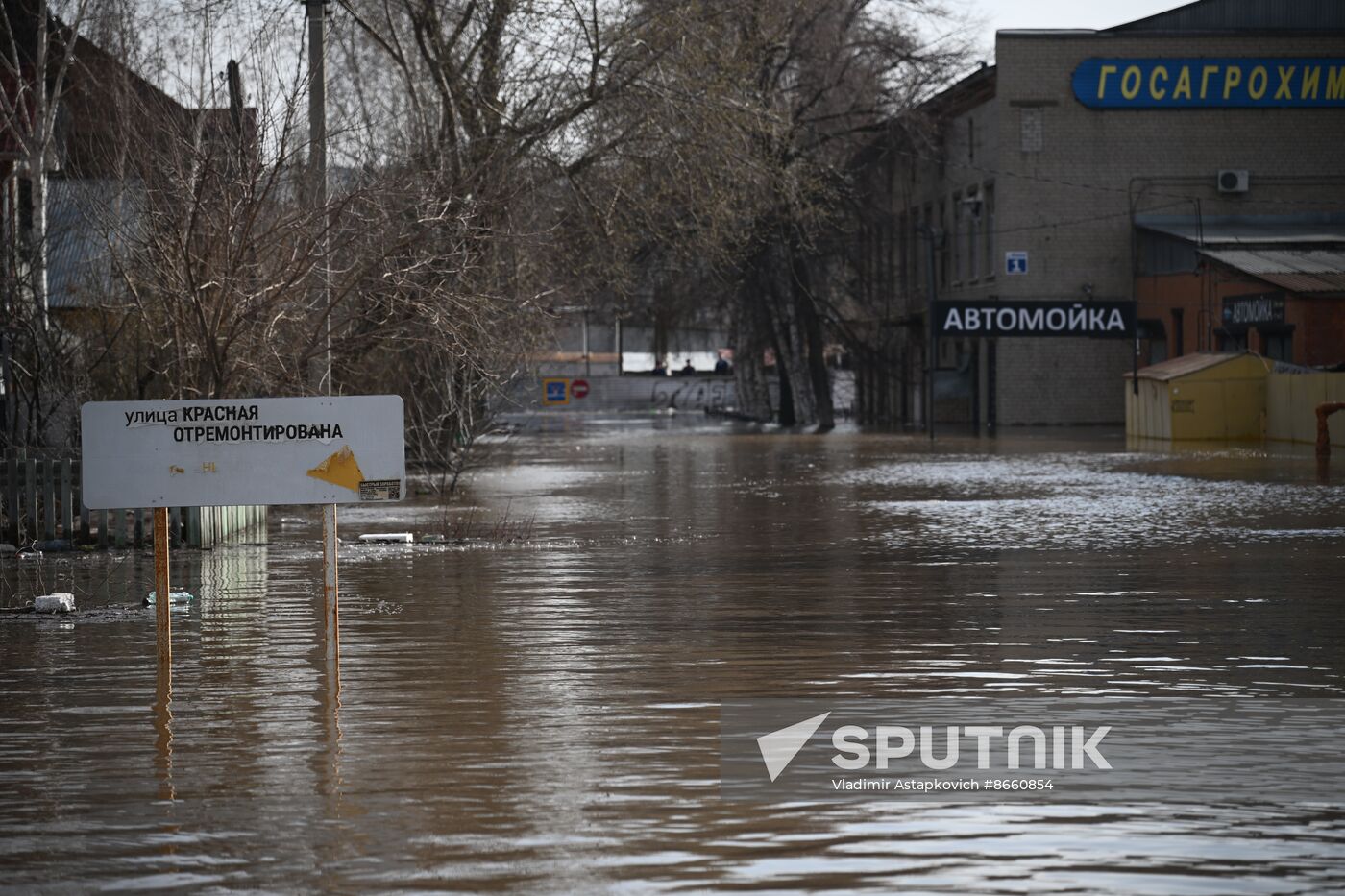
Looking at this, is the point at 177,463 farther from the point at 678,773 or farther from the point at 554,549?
the point at 554,549

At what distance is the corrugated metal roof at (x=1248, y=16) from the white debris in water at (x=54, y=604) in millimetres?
43417

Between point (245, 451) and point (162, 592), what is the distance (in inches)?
32.4

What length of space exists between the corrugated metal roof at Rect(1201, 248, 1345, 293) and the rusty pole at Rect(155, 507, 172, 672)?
116 feet

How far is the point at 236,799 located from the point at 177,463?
261cm

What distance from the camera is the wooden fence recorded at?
686 inches

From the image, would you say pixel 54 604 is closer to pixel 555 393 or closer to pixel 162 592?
pixel 162 592

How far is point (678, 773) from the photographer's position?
7.54 meters

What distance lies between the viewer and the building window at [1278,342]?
42.7 meters

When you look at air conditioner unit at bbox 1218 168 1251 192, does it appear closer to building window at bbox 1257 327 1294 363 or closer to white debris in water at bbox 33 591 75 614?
building window at bbox 1257 327 1294 363

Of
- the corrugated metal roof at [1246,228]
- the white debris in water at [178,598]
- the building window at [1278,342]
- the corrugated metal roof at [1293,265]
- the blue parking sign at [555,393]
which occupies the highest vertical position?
the corrugated metal roof at [1246,228]

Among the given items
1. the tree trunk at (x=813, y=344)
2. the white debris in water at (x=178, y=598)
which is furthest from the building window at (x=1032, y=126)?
the white debris in water at (x=178, y=598)

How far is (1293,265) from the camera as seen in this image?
144ft

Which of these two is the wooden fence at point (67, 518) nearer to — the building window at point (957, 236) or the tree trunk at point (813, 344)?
the tree trunk at point (813, 344)

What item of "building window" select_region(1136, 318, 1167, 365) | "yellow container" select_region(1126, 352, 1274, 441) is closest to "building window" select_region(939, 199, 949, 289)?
"building window" select_region(1136, 318, 1167, 365)
